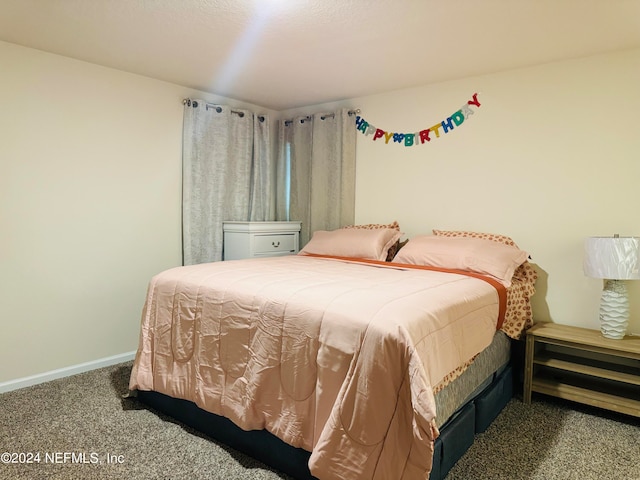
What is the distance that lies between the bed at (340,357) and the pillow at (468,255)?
0.03ft

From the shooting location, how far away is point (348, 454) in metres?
1.43

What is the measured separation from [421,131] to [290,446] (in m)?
2.58

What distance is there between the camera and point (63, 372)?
2.82m

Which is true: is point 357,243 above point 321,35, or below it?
below

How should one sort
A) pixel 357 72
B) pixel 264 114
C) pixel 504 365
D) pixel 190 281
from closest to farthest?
pixel 190 281 → pixel 504 365 → pixel 357 72 → pixel 264 114

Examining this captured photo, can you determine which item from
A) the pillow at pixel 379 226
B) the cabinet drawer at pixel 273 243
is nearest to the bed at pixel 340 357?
the pillow at pixel 379 226

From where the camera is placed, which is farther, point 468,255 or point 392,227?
point 392,227

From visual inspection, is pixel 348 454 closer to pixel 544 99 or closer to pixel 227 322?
pixel 227 322

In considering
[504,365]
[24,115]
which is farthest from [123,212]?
[504,365]

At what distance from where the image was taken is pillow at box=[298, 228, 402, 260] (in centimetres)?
312

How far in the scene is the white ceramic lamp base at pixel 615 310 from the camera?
7.65 ft

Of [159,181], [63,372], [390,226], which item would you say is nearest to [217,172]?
[159,181]

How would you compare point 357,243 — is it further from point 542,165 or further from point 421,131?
point 542,165

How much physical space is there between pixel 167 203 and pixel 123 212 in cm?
37
